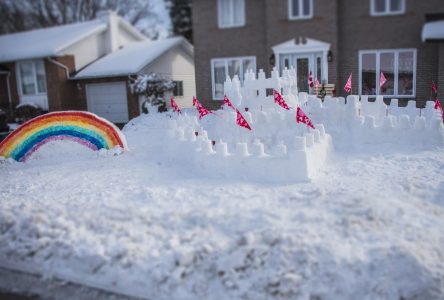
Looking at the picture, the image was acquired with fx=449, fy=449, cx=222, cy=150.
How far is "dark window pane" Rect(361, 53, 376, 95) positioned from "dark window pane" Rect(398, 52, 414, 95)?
35.4 inches

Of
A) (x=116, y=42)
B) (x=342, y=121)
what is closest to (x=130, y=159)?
(x=342, y=121)

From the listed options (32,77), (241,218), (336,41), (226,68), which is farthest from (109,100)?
(241,218)

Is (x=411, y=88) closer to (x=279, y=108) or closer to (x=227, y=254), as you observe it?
(x=279, y=108)

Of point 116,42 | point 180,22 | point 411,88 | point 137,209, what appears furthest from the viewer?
point 180,22

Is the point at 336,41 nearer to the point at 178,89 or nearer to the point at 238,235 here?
the point at 178,89

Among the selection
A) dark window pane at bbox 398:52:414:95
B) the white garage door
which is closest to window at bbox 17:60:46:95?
the white garage door

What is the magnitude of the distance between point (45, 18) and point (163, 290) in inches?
1576

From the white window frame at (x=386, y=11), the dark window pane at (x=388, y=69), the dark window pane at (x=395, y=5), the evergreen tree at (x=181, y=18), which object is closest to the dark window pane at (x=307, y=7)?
the white window frame at (x=386, y=11)

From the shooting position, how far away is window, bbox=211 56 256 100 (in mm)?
18328

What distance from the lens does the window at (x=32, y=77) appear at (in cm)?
2172

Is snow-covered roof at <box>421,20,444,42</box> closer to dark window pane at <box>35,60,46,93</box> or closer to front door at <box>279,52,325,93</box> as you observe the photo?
front door at <box>279,52,325,93</box>

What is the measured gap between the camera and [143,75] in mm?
19469

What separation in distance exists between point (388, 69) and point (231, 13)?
6.55m

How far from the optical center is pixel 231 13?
18312mm
